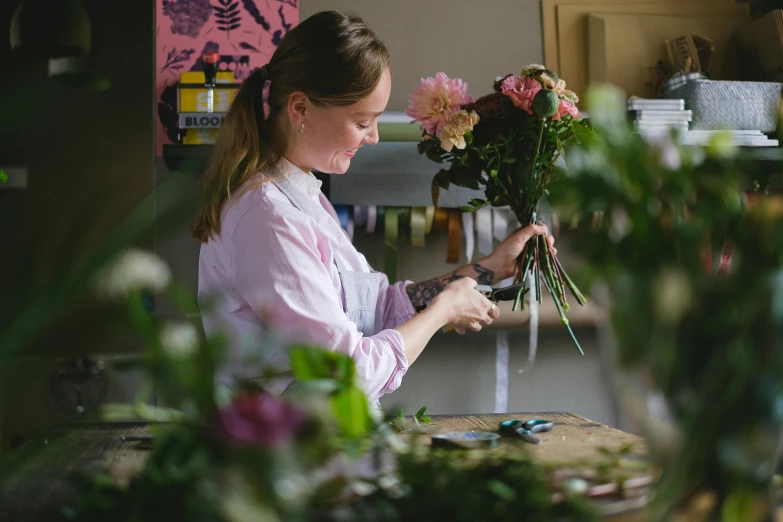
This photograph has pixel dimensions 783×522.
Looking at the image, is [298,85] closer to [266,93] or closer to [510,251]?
[266,93]

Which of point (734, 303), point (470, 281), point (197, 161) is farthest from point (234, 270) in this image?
point (734, 303)

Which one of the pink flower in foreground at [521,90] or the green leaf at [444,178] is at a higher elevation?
the pink flower in foreground at [521,90]

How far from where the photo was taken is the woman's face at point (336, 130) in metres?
1.72

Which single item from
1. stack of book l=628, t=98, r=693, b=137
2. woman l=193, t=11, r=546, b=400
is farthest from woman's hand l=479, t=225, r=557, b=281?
stack of book l=628, t=98, r=693, b=137

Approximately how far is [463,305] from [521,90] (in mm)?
480

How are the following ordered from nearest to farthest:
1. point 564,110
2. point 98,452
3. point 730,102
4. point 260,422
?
point 260,422
point 98,452
point 564,110
point 730,102

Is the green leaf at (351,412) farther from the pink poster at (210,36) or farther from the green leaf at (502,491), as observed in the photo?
the pink poster at (210,36)

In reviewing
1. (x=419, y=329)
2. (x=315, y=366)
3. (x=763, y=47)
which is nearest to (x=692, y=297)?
(x=315, y=366)

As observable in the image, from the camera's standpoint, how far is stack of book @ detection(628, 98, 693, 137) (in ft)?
8.45

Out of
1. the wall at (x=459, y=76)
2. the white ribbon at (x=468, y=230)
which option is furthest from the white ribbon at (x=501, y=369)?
the white ribbon at (x=468, y=230)

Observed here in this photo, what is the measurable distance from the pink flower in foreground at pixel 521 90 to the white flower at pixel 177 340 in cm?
126

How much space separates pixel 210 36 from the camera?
2758 mm

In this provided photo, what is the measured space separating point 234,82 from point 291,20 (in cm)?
36

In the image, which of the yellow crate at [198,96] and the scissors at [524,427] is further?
the yellow crate at [198,96]
